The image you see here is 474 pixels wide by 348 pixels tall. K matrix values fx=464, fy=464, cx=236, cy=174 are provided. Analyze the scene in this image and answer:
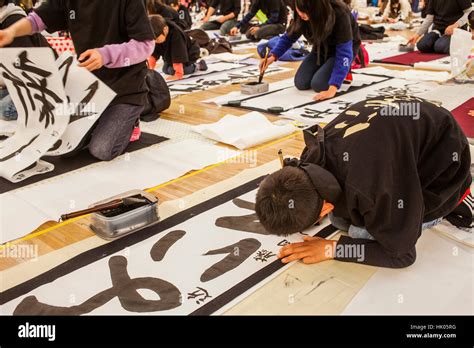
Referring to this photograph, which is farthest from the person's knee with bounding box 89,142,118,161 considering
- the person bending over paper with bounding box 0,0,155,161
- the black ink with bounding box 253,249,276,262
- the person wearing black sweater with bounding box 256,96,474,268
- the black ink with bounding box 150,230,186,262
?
the person wearing black sweater with bounding box 256,96,474,268

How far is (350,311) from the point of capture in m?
1.15

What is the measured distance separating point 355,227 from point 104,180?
1074 mm

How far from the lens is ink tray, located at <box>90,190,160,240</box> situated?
4.86ft

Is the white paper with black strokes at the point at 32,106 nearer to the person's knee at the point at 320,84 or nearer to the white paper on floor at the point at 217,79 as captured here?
the white paper on floor at the point at 217,79

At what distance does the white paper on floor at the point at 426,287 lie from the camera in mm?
1147

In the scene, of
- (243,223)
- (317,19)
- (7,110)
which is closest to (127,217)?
(243,223)

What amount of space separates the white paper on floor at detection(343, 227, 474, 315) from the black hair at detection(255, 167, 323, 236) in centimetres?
28

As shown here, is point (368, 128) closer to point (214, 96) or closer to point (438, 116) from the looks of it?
point (438, 116)

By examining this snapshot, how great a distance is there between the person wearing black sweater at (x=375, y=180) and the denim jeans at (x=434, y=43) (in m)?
3.76

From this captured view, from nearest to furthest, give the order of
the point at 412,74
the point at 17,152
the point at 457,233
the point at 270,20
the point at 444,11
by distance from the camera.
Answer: the point at 457,233, the point at 17,152, the point at 412,74, the point at 444,11, the point at 270,20

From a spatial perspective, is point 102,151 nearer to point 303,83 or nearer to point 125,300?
point 125,300

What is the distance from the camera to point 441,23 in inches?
183

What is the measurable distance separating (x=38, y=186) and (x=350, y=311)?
52.5 inches

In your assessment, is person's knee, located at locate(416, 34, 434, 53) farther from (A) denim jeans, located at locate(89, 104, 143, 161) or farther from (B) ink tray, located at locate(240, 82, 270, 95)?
(A) denim jeans, located at locate(89, 104, 143, 161)
